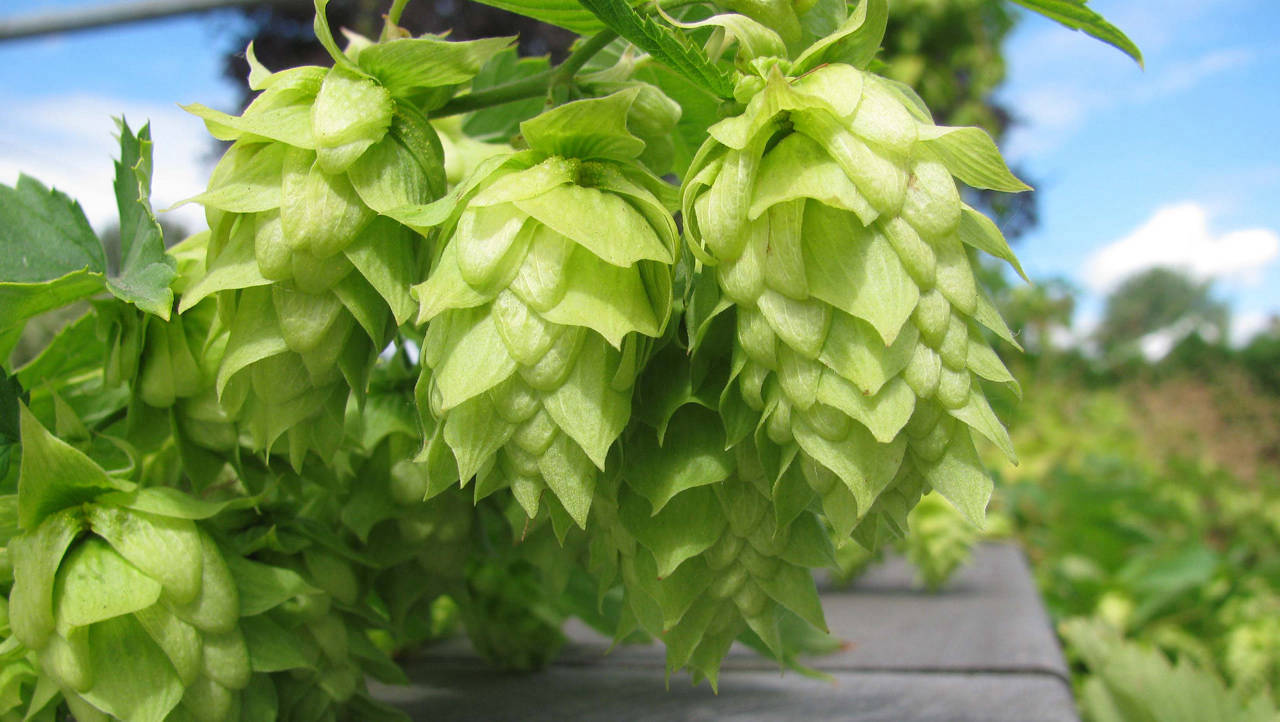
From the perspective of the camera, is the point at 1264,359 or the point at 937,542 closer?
the point at 937,542

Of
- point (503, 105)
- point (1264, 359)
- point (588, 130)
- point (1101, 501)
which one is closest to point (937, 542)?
point (503, 105)

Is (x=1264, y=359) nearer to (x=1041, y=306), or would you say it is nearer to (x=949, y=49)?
(x=1041, y=306)

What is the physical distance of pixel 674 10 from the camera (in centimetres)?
37

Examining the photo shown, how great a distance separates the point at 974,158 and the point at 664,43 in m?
0.10

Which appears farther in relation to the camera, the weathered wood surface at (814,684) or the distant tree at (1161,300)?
the distant tree at (1161,300)

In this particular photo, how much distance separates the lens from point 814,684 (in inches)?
25.2

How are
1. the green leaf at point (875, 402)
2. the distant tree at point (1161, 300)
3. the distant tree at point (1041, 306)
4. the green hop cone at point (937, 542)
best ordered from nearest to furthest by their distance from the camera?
the green leaf at point (875, 402)
the green hop cone at point (937, 542)
the distant tree at point (1041, 306)
the distant tree at point (1161, 300)

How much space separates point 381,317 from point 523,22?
356cm

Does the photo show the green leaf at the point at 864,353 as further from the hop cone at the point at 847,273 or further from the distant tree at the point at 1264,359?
the distant tree at the point at 1264,359

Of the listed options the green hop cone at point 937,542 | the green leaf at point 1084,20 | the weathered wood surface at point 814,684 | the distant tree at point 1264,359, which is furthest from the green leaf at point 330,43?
the distant tree at point 1264,359

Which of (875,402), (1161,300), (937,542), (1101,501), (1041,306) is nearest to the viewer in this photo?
(875,402)

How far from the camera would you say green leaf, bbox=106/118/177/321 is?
323mm

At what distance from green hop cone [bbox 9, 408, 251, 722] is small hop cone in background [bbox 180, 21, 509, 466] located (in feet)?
0.17

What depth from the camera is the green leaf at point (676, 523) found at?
12.4 inches
